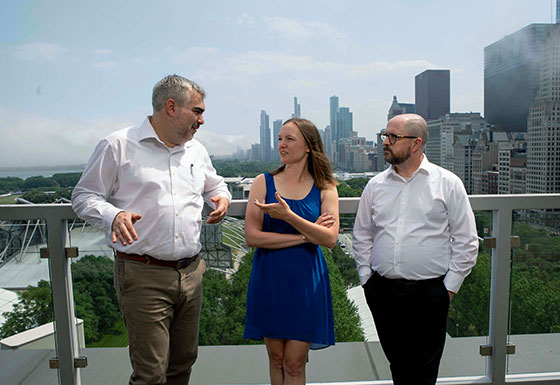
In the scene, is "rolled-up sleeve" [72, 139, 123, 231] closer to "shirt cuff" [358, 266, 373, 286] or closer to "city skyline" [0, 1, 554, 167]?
"shirt cuff" [358, 266, 373, 286]

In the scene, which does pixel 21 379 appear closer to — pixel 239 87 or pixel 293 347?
pixel 293 347

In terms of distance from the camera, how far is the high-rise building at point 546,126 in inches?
2445

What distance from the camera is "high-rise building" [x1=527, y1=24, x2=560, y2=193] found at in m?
62.1

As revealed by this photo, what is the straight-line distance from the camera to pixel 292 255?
191cm

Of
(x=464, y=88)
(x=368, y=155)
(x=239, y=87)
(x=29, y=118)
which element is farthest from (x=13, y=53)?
(x=464, y=88)

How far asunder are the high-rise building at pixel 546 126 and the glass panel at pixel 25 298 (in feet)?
224

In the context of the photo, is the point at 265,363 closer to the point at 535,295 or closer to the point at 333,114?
the point at 535,295

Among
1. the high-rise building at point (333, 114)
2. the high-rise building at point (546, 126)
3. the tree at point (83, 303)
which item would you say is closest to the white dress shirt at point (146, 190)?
the tree at point (83, 303)

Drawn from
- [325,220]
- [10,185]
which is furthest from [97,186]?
[10,185]

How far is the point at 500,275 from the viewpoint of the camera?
2.49m

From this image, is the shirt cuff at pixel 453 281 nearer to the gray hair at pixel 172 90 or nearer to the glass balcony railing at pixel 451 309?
the glass balcony railing at pixel 451 309

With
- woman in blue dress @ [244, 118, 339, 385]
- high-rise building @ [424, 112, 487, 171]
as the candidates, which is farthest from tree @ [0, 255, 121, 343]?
high-rise building @ [424, 112, 487, 171]

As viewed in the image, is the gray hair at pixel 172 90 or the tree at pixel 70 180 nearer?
the gray hair at pixel 172 90

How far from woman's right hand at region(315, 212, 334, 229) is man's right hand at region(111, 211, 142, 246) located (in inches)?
29.6
